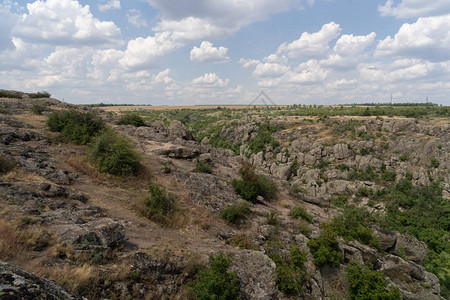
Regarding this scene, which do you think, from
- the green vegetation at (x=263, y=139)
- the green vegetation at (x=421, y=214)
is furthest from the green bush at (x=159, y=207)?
the green vegetation at (x=263, y=139)

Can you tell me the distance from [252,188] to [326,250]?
5.90m

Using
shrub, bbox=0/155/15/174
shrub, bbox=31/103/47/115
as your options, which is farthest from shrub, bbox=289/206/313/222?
shrub, bbox=31/103/47/115

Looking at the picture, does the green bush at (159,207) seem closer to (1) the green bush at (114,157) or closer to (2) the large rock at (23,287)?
(1) the green bush at (114,157)

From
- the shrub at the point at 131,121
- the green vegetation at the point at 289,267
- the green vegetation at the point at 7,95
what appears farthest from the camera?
the green vegetation at the point at 7,95

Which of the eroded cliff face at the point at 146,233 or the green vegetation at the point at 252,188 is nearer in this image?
the eroded cliff face at the point at 146,233

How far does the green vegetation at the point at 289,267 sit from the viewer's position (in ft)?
24.3

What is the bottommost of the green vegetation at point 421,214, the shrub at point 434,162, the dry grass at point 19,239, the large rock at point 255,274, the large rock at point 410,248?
the green vegetation at point 421,214

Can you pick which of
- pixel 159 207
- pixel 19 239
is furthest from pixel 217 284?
pixel 159 207

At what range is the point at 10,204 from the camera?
21.1 feet

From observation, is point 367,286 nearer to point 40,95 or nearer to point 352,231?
point 352,231

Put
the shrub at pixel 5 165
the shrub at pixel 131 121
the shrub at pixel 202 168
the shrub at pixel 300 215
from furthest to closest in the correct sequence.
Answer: the shrub at pixel 131 121
the shrub at pixel 202 168
the shrub at pixel 300 215
the shrub at pixel 5 165

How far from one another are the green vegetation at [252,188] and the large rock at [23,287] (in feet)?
40.2

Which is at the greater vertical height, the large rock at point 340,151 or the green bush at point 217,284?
the green bush at point 217,284

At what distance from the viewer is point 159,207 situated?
9500mm
